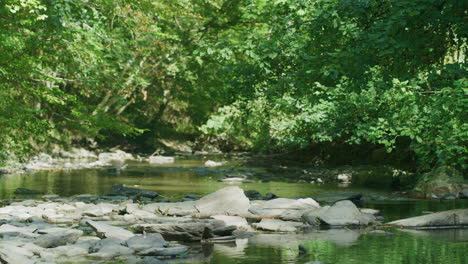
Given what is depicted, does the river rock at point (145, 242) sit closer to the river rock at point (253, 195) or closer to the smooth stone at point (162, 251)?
the smooth stone at point (162, 251)

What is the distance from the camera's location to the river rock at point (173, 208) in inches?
383

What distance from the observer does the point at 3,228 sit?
24.3ft

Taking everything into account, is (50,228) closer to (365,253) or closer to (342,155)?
(365,253)

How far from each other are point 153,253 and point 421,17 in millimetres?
Answer: 6465

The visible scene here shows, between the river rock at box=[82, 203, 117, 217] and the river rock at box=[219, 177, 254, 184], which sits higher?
the river rock at box=[219, 177, 254, 184]

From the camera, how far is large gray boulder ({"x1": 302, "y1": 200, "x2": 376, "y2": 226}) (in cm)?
890

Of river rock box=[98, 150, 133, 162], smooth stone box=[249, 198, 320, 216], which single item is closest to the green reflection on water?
smooth stone box=[249, 198, 320, 216]

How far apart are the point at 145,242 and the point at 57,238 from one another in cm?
103

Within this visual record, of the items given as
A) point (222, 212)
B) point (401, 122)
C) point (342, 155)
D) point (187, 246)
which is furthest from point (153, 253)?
point (342, 155)

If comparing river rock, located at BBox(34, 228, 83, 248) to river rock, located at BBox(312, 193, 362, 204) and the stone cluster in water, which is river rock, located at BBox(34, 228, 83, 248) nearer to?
the stone cluster in water

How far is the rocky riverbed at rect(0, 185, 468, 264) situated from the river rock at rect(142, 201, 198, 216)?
0.05 ft

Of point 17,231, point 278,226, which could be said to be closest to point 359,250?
point 278,226

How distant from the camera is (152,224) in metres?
8.08

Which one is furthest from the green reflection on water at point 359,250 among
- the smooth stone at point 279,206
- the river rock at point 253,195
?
the river rock at point 253,195
